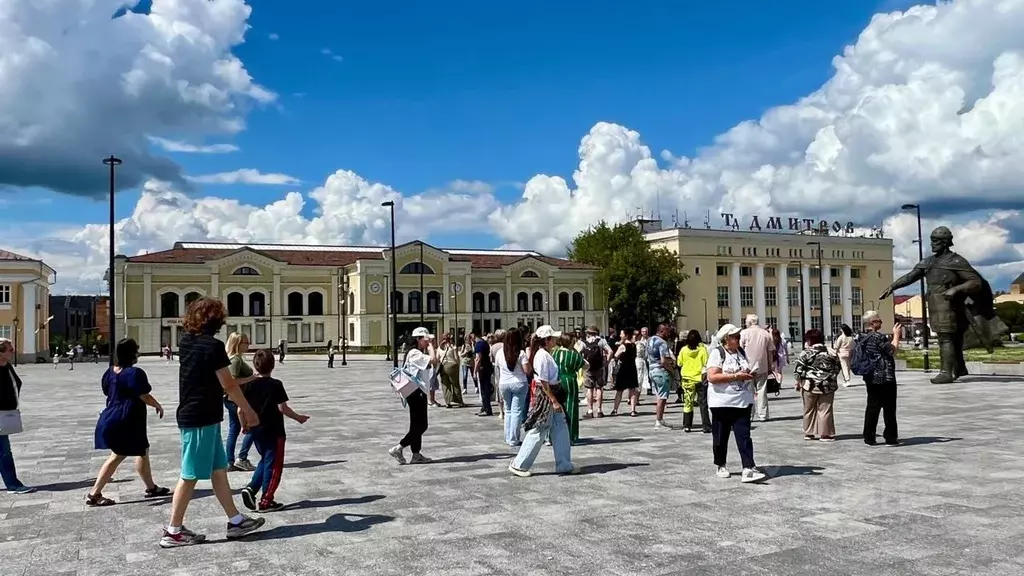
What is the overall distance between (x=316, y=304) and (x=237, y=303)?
689cm

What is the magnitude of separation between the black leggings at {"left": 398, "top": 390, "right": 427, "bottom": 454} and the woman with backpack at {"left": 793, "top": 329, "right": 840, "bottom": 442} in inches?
198

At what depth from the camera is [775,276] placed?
97.9 metres

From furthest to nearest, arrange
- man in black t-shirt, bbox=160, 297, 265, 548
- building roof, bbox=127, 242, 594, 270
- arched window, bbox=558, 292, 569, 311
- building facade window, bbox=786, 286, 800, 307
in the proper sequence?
1. building facade window, bbox=786, 286, 800, 307
2. arched window, bbox=558, 292, 569, 311
3. building roof, bbox=127, 242, 594, 270
4. man in black t-shirt, bbox=160, 297, 265, 548

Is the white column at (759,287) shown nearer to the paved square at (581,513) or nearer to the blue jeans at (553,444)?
the paved square at (581,513)

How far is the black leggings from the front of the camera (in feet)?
31.6

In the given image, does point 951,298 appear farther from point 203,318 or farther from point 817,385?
point 203,318

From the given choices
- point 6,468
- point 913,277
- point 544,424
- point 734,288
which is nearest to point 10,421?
point 6,468

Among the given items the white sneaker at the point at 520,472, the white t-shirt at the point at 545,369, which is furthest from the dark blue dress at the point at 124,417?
the white t-shirt at the point at 545,369

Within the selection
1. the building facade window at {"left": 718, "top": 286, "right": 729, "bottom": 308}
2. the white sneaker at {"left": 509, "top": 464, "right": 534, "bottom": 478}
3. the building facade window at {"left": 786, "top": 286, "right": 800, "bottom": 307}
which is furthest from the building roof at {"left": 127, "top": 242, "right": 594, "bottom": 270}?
the white sneaker at {"left": 509, "top": 464, "right": 534, "bottom": 478}

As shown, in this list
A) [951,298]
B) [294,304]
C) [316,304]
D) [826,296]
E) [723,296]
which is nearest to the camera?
[951,298]

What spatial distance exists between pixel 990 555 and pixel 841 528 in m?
1.05

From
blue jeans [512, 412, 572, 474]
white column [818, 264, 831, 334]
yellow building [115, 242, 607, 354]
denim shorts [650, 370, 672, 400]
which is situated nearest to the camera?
blue jeans [512, 412, 572, 474]

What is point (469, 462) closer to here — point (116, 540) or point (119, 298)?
point (116, 540)

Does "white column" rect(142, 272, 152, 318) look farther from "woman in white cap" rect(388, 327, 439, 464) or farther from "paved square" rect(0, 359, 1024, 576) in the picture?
"woman in white cap" rect(388, 327, 439, 464)
